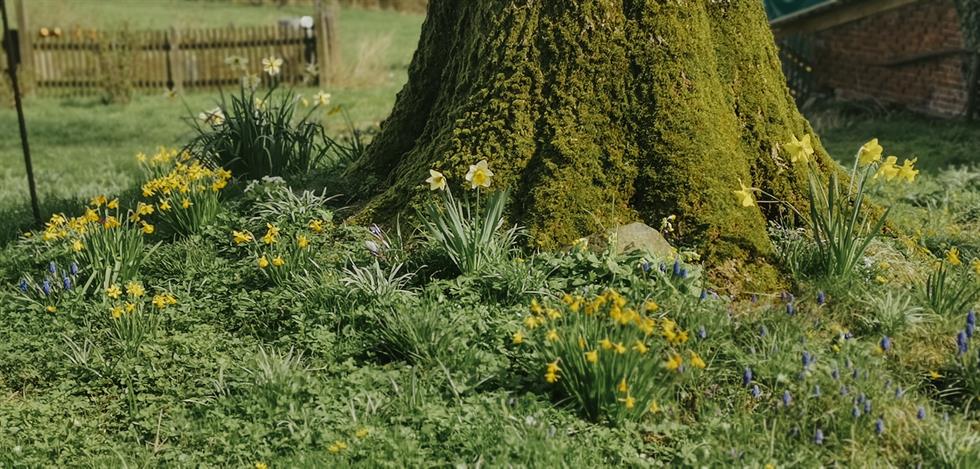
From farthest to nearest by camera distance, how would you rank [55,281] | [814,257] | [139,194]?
[139,194] < [55,281] < [814,257]

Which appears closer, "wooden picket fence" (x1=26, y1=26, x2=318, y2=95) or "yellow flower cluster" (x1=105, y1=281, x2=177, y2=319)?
"yellow flower cluster" (x1=105, y1=281, x2=177, y2=319)

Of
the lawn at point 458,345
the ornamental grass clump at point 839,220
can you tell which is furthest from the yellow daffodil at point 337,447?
the ornamental grass clump at point 839,220

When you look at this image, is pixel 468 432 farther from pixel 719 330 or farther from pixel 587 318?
pixel 719 330

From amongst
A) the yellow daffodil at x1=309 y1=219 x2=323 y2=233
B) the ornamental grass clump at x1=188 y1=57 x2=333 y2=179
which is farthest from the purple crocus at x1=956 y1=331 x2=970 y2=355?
the ornamental grass clump at x1=188 y1=57 x2=333 y2=179

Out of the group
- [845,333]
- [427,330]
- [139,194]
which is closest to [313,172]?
[139,194]

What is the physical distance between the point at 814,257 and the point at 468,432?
1.81 meters

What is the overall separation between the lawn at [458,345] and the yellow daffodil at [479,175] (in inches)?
0.9

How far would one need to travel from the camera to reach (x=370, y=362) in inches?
156

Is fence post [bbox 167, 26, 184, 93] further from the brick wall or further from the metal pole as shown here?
the metal pole

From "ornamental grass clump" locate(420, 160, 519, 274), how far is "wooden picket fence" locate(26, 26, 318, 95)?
12.8 metres

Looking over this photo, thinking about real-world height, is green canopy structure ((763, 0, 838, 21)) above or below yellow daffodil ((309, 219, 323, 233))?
above

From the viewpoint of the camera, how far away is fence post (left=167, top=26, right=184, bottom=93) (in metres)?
17.1

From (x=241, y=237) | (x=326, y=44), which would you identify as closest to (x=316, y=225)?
(x=241, y=237)

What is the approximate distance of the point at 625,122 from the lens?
4.53 metres
